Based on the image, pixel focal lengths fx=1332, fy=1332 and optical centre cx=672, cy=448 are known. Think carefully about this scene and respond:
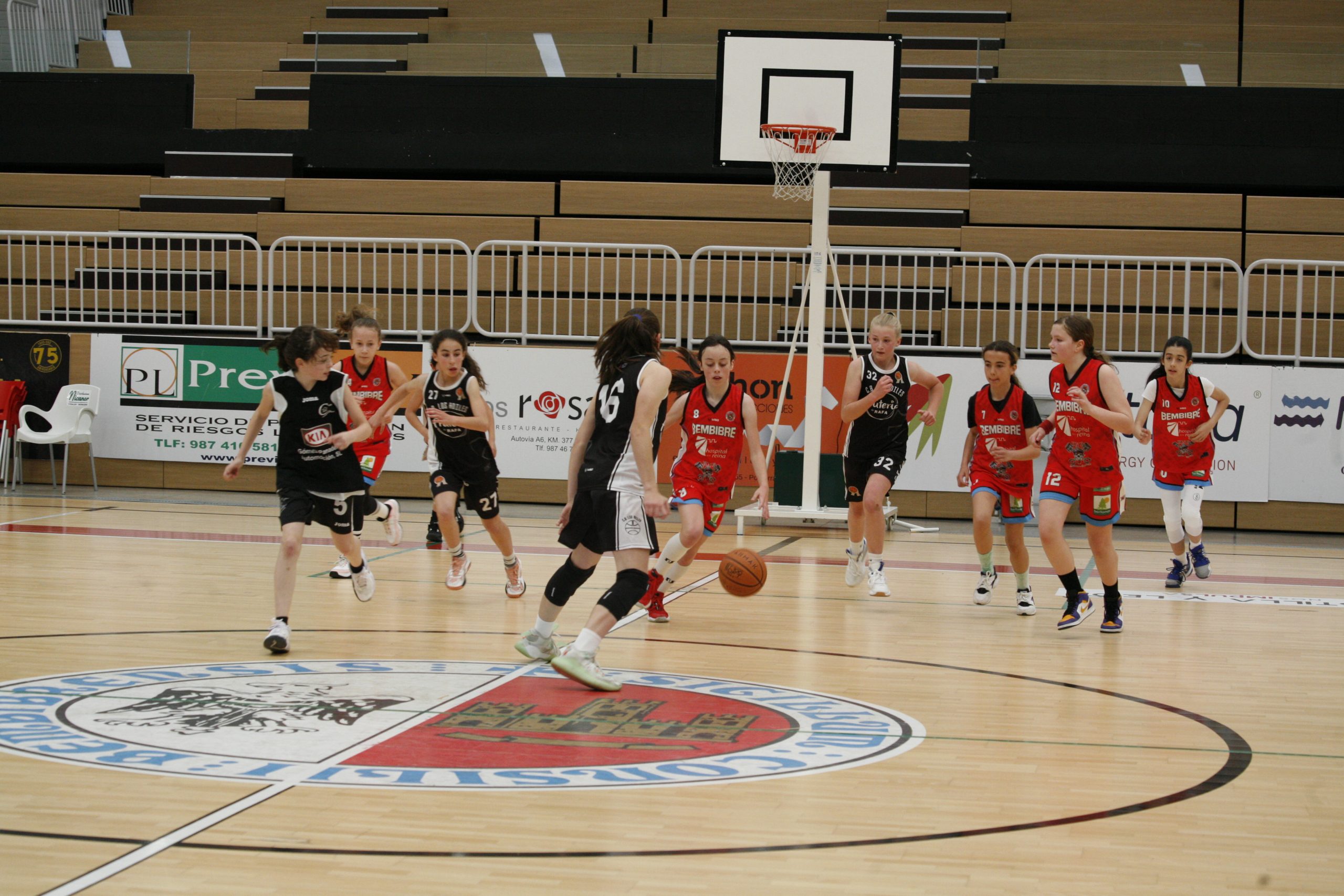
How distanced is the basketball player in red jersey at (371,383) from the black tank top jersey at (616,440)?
11.9ft

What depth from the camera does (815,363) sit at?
40.3 ft

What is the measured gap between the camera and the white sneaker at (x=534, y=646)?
6062 mm

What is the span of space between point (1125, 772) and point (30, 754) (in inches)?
146

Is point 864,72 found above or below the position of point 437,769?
above

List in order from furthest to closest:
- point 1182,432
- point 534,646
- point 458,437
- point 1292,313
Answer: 1. point 1292,313
2. point 1182,432
3. point 458,437
4. point 534,646

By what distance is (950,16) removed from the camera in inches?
740

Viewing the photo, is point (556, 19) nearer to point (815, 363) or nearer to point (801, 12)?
point (801, 12)

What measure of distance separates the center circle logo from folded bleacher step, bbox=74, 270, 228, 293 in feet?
34.5

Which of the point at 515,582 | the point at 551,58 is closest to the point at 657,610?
the point at 515,582

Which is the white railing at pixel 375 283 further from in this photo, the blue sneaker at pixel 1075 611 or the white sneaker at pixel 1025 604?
the blue sneaker at pixel 1075 611

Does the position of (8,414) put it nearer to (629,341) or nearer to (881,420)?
(881,420)

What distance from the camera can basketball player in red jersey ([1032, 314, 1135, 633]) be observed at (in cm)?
740

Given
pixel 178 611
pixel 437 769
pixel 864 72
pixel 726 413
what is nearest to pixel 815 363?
pixel 864 72

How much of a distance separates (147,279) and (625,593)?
1221 centimetres
